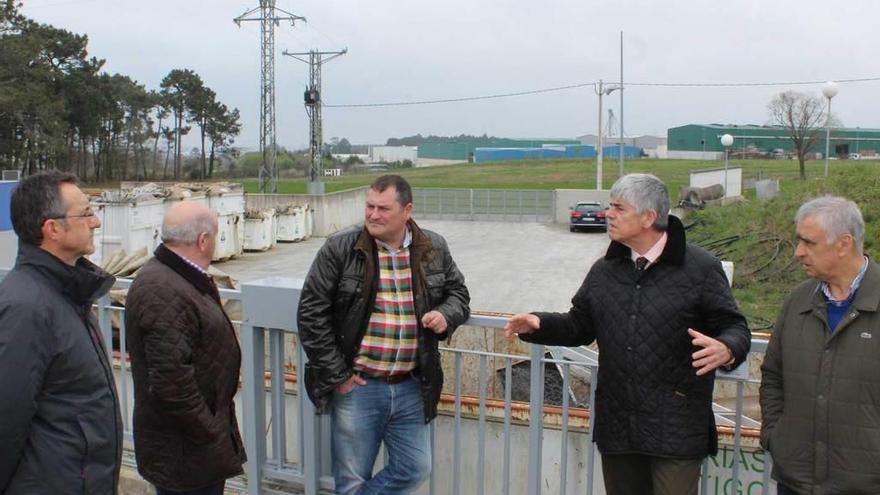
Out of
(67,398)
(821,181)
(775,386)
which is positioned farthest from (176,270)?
(821,181)

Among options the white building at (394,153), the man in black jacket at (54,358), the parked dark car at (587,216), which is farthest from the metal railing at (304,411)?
the white building at (394,153)

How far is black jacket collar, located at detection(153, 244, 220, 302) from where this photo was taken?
9.16ft

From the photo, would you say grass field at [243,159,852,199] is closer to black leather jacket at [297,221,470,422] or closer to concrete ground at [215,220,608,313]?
concrete ground at [215,220,608,313]

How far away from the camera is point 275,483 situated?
3.82 meters

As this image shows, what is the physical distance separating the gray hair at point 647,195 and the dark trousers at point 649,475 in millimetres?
866

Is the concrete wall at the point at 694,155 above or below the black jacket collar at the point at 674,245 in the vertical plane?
above

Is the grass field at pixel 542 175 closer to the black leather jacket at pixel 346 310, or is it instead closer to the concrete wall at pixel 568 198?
the concrete wall at pixel 568 198

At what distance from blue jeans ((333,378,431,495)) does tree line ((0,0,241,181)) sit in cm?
2764

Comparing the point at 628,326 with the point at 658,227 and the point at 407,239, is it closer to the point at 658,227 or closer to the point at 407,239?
the point at 658,227

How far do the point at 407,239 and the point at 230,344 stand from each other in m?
0.85

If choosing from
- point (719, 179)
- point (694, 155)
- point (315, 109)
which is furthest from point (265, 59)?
point (694, 155)

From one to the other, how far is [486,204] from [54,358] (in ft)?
123

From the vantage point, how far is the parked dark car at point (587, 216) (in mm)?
32188

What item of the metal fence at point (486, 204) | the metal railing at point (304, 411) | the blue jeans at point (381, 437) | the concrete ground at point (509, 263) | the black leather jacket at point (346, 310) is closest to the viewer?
the black leather jacket at point (346, 310)
